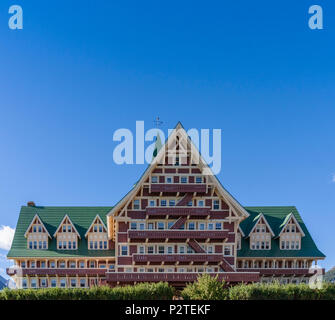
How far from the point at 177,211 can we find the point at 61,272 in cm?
1698

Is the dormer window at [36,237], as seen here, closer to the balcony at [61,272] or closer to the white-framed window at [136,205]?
the balcony at [61,272]

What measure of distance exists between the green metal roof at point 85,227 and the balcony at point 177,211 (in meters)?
9.38

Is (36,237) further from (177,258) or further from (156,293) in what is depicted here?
(156,293)

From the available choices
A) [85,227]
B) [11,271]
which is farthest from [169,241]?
[11,271]

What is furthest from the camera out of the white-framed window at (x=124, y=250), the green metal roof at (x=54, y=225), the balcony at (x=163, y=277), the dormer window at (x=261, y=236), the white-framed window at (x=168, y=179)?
the dormer window at (x=261, y=236)

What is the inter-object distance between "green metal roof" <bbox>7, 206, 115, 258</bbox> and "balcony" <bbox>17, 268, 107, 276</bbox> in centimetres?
174

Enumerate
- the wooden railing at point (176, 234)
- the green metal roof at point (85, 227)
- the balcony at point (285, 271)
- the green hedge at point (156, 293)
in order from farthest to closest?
the balcony at point (285, 271) → the green metal roof at point (85, 227) → the wooden railing at point (176, 234) → the green hedge at point (156, 293)

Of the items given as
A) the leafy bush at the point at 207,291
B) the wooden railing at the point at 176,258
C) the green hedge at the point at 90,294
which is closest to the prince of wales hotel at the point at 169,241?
the wooden railing at the point at 176,258

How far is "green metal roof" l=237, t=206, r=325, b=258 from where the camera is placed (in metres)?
55.6

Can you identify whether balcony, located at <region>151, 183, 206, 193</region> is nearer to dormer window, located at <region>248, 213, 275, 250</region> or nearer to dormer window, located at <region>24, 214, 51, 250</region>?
dormer window, located at <region>248, 213, 275, 250</region>

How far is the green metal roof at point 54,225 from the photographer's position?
54438 mm

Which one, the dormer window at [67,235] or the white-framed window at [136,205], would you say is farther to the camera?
the dormer window at [67,235]
